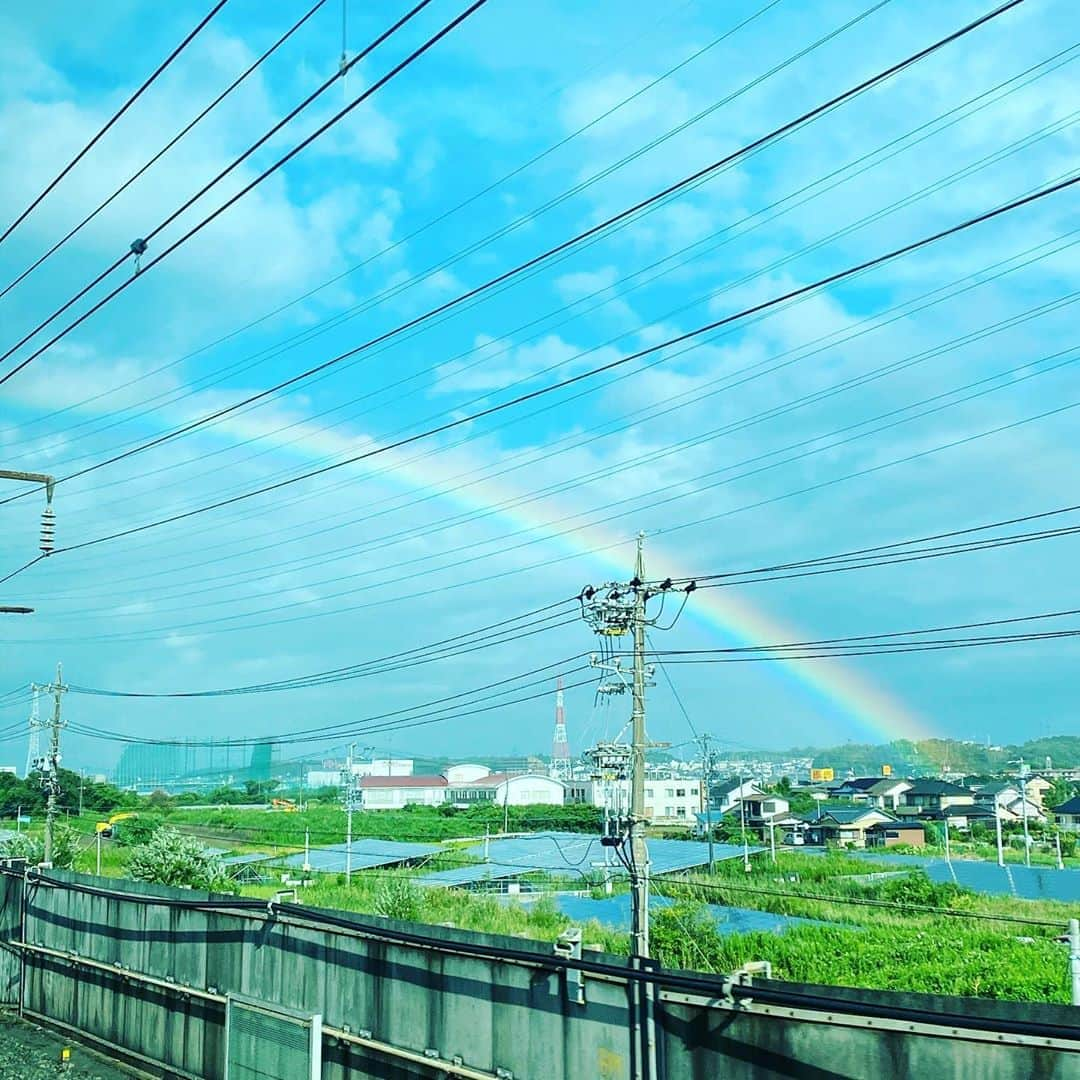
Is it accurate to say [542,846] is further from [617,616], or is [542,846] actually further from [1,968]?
[1,968]

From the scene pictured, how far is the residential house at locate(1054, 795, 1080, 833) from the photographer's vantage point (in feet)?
232

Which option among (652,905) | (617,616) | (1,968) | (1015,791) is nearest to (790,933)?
(652,905)

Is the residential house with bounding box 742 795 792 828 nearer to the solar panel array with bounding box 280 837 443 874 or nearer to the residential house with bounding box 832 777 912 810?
the residential house with bounding box 832 777 912 810

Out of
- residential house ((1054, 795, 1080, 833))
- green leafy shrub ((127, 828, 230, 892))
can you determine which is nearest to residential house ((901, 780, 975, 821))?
residential house ((1054, 795, 1080, 833))

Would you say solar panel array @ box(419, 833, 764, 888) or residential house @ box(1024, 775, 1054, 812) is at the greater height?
residential house @ box(1024, 775, 1054, 812)

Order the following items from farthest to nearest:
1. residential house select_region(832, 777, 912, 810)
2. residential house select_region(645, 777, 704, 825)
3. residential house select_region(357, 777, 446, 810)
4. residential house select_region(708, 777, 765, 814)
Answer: residential house select_region(357, 777, 446, 810) < residential house select_region(645, 777, 704, 825) < residential house select_region(708, 777, 765, 814) < residential house select_region(832, 777, 912, 810)

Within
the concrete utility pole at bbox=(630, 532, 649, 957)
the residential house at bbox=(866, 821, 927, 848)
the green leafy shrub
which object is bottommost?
the residential house at bbox=(866, 821, 927, 848)

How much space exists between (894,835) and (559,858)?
2919 centimetres

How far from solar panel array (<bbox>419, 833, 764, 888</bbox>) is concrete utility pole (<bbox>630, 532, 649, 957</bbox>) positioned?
537 inches

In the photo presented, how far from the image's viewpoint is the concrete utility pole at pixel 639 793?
15.2 m

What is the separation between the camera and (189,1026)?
1041cm

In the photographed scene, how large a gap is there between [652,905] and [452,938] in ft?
85.3

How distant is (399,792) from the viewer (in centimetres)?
15288

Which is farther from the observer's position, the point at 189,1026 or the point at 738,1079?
the point at 189,1026
